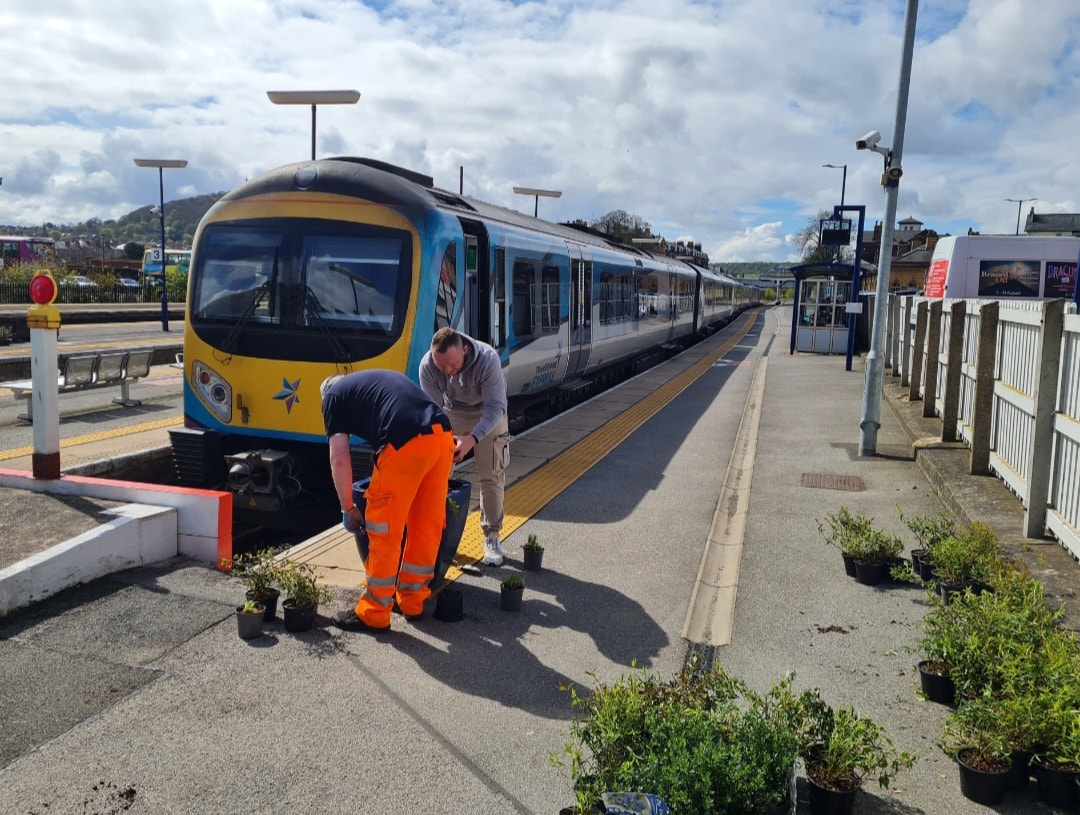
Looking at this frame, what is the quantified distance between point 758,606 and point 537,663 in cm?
166

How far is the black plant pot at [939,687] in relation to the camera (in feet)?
13.9

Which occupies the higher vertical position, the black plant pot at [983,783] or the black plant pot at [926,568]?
the black plant pot at [926,568]

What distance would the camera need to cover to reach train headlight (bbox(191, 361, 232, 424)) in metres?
7.94

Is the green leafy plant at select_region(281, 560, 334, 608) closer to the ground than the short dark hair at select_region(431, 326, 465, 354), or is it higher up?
closer to the ground

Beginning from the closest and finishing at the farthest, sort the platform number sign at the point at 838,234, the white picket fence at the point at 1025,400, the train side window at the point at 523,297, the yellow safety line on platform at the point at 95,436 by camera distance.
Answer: the white picket fence at the point at 1025,400 → the yellow safety line on platform at the point at 95,436 → the train side window at the point at 523,297 → the platform number sign at the point at 838,234

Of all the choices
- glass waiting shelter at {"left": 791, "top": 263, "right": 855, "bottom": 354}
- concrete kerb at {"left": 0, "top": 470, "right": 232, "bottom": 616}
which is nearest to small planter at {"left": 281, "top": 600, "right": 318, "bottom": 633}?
concrete kerb at {"left": 0, "top": 470, "right": 232, "bottom": 616}

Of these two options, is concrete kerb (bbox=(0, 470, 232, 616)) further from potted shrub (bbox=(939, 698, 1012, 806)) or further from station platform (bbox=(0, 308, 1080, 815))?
potted shrub (bbox=(939, 698, 1012, 806))

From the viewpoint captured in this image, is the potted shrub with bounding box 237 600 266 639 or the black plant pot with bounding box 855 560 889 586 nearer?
the potted shrub with bounding box 237 600 266 639

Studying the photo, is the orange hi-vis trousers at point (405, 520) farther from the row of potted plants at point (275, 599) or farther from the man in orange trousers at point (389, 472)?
the row of potted plants at point (275, 599)

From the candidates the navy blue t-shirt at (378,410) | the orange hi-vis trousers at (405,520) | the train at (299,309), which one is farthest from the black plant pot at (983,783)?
the train at (299,309)

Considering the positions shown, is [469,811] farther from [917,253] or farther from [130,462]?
[917,253]

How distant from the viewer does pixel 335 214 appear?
7.72 meters

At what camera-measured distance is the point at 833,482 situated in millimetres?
9234

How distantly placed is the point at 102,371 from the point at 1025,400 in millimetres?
12543
